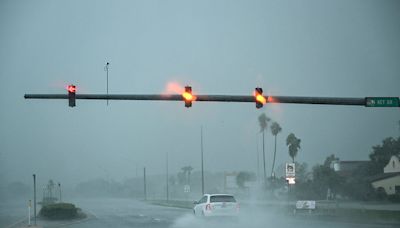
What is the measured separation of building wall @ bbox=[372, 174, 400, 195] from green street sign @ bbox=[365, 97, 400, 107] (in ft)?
178

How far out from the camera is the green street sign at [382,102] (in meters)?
20.5

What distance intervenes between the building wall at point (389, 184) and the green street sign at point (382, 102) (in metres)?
54.3

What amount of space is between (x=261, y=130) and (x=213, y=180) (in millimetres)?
74363

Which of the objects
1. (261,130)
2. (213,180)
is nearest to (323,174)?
(261,130)

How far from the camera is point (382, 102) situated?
68.0ft

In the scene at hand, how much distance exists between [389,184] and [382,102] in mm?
56961

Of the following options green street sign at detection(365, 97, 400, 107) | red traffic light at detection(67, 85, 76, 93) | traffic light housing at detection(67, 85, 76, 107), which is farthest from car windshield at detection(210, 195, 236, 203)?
red traffic light at detection(67, 85, 76, 93)

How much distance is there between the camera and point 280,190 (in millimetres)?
103500

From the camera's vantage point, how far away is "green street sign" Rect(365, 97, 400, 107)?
2048 cm

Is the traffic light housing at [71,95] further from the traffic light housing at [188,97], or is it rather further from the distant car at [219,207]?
the distant car at [219,207]

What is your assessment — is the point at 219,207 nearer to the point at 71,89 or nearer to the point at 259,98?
the point at 259,98

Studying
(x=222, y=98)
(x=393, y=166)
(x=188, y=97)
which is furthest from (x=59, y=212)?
(x=393, y=166)

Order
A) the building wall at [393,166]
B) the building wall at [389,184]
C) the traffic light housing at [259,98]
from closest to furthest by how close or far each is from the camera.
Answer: the traffic light housing at [259,98] → the building wall at [389,184] → the building wall at [393,166]

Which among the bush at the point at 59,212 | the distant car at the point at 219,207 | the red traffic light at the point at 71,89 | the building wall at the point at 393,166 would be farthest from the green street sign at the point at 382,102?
the building wall at the point at 393,166
